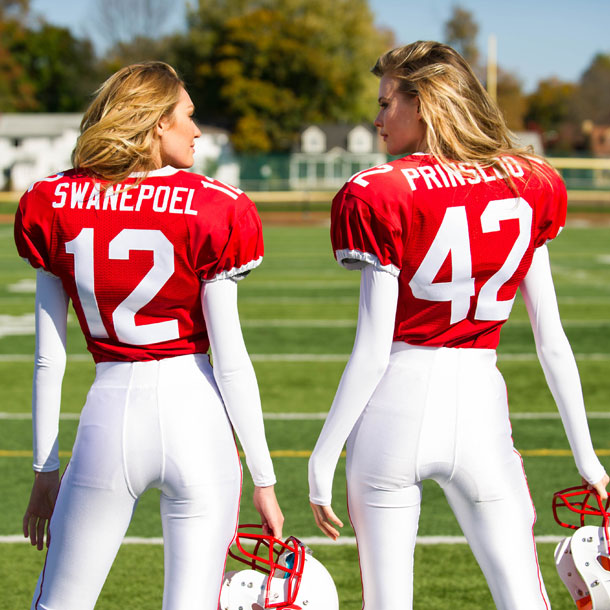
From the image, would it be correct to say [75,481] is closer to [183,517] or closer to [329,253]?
[183,517]

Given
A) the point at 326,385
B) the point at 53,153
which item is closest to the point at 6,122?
the point at 53,153

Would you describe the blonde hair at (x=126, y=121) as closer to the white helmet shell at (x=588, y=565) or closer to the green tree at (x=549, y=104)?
the white helmet shell at (x=588, y=565)

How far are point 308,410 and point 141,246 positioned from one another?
4356 mm

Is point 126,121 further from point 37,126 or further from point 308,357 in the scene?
point 37,126

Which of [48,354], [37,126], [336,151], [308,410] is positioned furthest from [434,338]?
[37,126]

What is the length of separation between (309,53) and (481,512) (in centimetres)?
5465

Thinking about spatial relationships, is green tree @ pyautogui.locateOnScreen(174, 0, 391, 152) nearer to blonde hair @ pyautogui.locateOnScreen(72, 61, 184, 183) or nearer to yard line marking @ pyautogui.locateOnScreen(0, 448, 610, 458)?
yard line marking @ pyautogui.locateOnScreen(0, 448, 610, 458)

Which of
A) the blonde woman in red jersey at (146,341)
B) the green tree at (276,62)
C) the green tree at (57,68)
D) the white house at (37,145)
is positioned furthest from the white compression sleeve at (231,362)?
the green tree at (57,68)

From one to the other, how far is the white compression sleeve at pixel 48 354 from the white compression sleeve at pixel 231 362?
14.2 inches

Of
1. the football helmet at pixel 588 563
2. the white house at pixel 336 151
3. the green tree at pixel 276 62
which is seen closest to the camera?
the football helmet at pixel 588 563

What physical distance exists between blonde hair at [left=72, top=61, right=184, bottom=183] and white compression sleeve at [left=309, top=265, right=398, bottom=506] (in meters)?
0.59

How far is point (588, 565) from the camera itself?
8.14 ft

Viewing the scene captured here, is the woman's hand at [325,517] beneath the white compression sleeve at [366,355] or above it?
beneath

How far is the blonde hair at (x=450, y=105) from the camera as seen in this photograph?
2.23 metres
